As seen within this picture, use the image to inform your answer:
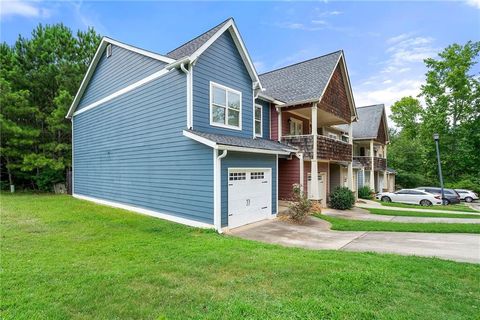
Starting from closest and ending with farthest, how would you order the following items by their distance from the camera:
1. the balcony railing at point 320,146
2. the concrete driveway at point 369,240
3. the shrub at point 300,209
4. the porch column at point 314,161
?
1. the concrete driveway at point 369,240
2. the shrub at point 300,209
3. the porch column at point 314,161
4. the balcony railing at point 320,146

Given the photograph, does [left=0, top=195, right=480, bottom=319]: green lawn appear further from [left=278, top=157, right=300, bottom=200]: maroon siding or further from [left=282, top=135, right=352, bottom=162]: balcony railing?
[left=282, top=135, right=352, bottom=162]: balcony railing

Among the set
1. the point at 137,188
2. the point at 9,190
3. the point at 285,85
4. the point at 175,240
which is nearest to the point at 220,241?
the point at 175,240

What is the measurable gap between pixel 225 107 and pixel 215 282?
7377mm

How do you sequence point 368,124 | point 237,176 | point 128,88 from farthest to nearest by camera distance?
point 368,124 → point 128,88 → point 237,176

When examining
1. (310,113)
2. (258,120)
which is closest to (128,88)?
(258,120)

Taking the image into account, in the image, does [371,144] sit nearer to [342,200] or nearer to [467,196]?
[467,196]

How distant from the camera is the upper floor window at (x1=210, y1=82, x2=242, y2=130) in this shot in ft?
32.9

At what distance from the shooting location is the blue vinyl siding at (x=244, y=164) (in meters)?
8.85

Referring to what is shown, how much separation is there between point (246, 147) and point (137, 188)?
5606 millimetres

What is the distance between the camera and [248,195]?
33.1 feet

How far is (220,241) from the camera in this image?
7.03 metres

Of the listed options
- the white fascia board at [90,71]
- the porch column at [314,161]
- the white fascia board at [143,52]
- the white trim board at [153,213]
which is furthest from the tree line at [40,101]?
the porch column at [314,161]

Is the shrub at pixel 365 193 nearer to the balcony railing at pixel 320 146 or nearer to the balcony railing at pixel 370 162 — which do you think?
the balcony railing at pixel 370 162

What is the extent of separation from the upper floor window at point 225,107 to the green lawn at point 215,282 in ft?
16.5
